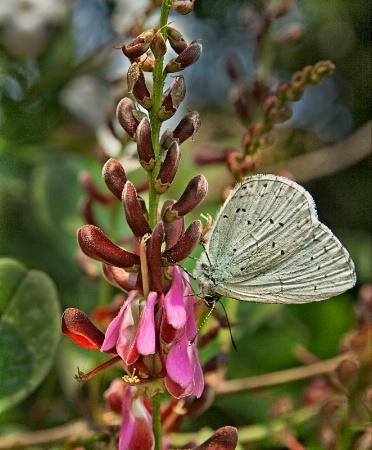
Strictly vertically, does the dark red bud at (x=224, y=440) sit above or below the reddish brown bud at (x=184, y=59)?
below

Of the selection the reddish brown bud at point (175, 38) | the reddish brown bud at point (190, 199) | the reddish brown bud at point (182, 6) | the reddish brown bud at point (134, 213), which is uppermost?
the reddish brown bud at point (182, 6)

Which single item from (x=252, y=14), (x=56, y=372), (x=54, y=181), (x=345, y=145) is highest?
(x=252, y=14)

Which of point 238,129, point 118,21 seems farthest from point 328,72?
point 238,129

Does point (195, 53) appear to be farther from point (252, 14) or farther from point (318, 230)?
point (252, 14)

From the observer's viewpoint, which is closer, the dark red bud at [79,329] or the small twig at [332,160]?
the dark red bud at [79,329]

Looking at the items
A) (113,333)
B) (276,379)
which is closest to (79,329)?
(113,333)

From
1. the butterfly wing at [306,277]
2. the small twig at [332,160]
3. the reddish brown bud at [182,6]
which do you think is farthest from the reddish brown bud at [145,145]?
the small twig at [332,160]

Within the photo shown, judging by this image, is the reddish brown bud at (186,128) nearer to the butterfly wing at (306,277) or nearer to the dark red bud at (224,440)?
the butterfly wing at (306,277)
